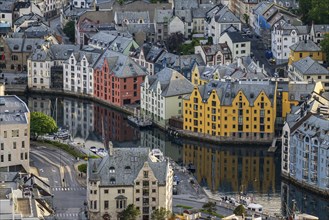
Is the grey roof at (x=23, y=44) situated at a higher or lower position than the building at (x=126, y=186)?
higher

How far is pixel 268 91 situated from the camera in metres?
95.2

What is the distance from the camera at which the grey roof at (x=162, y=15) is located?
120875 millimetres

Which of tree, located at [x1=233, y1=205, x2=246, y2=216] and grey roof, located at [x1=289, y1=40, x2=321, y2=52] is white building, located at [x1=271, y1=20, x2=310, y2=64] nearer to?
grey roof, located at [x1=289, y1=40, x2=321, y2=52]

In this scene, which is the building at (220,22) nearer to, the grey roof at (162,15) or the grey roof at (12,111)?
the grey roof at (162,15)

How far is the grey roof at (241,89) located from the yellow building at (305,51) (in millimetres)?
13911

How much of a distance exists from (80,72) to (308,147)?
29290 millimetres

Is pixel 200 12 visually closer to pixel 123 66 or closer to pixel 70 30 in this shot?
pixel 70 30

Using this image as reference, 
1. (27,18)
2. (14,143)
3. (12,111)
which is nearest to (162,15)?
(27,18)

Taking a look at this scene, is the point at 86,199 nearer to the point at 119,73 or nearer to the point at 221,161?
the point at 221,161

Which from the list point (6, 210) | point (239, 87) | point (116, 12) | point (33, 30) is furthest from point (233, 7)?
point (6, 210)

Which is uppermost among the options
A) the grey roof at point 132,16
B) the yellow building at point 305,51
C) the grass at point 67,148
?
the grey roof at point 132,16

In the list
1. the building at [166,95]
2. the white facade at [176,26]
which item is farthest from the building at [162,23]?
the building at [166,95]

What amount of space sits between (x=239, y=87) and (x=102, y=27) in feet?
89.8

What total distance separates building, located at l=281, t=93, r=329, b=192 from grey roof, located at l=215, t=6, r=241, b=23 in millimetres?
31392
